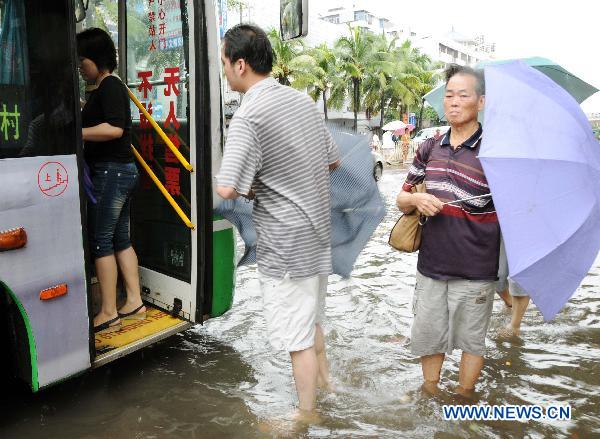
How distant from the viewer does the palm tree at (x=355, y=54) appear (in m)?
33.5

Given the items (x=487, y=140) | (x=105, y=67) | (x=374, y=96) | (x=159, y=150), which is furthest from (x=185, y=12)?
(x=374, y=96)

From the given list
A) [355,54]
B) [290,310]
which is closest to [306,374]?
[290,310]

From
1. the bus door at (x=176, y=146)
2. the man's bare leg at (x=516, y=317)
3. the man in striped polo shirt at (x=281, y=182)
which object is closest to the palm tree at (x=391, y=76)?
the man's bare leg at (x=516, y=317)

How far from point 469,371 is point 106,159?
2.63 meters

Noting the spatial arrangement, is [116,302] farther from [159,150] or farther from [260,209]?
[260,209]

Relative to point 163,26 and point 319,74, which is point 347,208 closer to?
point 163,26

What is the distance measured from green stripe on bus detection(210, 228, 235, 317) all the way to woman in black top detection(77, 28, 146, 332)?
68 centimetres

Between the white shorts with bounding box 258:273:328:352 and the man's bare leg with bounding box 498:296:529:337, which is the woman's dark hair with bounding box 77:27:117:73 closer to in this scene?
the white shorts with bounding box 258:273:328:352

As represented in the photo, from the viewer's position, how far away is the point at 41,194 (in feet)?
8.68

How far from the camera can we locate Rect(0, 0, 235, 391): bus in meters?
2.61

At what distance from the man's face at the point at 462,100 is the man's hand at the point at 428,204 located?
1.39 feet

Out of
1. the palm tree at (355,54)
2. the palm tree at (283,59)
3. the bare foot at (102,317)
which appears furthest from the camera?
the palm tree at (355,54)

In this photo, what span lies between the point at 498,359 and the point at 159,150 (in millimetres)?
2908

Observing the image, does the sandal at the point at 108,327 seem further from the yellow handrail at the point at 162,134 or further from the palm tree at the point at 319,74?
the palm tree at the point at 319,74
